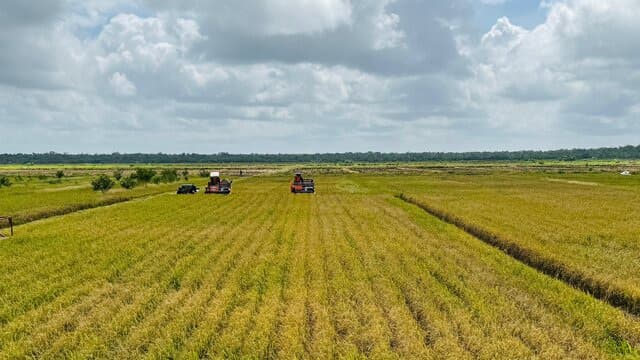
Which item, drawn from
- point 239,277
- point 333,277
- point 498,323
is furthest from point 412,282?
point 239,277

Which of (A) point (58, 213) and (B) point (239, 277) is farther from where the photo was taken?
(A) point (58, 213)

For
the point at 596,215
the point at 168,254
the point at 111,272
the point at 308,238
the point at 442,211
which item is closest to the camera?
the point at 111,272

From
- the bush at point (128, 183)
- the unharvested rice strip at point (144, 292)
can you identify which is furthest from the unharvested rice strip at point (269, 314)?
the bush at point (128, 183)

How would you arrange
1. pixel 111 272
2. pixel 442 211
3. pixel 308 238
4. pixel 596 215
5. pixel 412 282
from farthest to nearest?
pixel 442 211, pixel 596 215, pixel 308 238, pixel 111 272, pixel 412 282

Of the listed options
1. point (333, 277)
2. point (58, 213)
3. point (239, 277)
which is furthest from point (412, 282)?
point (58, 213)

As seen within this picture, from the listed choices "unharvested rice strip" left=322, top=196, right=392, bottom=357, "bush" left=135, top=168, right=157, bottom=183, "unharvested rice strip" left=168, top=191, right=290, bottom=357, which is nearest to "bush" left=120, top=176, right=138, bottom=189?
"bush" left=135, top=168, right=157, bottom=183

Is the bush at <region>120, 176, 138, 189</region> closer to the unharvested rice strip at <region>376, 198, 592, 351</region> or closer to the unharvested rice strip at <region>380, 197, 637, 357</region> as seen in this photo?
the unharvested rice strip at <region>376, 198, 592, 351</region>

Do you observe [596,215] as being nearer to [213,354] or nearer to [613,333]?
[613,333]

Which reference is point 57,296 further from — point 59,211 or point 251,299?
point 59,211
